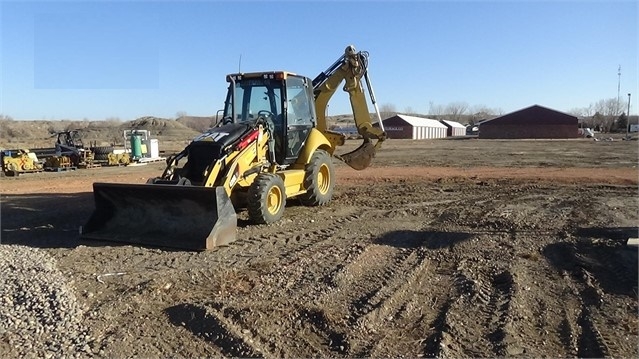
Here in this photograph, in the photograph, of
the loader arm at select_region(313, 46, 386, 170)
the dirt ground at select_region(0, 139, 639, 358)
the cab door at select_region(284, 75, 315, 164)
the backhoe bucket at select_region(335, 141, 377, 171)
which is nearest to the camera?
the dirt ground at select_region(0, 139, 639, 358)

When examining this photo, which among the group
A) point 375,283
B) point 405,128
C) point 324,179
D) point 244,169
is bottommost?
point 375,283

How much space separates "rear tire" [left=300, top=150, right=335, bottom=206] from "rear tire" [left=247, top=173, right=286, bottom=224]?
1262 mm

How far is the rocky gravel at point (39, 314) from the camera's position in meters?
4.20

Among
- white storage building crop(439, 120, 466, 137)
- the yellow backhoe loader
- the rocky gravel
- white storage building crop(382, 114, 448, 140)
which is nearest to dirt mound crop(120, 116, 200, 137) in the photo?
white storage building crop(382, 114, 448, 140)

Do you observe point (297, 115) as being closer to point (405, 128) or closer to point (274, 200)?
point (274, 200)

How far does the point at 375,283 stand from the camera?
5.73m

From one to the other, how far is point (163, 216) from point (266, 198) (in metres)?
1.70

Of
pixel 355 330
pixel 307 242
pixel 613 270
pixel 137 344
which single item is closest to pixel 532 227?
pixel 613 270

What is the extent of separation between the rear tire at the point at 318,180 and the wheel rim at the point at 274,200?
4.12 feet

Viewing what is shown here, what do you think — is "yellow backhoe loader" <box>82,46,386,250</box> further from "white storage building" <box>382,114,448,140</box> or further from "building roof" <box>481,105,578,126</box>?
A: "building roof" <box>481,105,578,126</box>

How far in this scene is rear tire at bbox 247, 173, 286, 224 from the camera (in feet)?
28.0

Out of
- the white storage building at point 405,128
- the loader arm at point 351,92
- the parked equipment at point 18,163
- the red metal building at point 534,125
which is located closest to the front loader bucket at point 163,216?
the loader arm at point 351,92

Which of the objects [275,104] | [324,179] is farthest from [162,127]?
[275,104]

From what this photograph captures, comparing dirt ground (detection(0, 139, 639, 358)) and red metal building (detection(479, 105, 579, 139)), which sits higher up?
A: red metal building (detection(479, 105, 579, 139))
